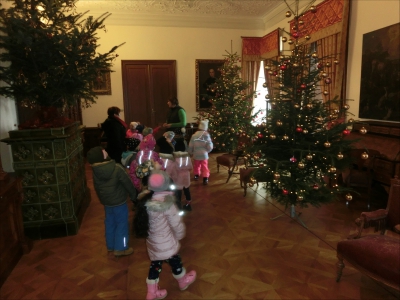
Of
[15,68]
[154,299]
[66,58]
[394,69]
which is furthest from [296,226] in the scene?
[15,68]

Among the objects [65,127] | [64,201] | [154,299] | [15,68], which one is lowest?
[154,299]

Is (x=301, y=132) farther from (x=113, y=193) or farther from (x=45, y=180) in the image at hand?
(x=45, y=180)

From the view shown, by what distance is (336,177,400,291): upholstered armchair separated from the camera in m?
2.25

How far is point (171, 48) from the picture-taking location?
29.2 feet

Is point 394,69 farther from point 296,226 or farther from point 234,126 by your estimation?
point 234,126

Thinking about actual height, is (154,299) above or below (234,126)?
below

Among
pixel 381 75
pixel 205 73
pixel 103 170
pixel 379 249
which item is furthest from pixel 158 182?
pixel 205 73

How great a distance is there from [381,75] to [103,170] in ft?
14.9

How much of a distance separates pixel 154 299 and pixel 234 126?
5310 millimetres

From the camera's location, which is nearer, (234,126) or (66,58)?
(66,58)

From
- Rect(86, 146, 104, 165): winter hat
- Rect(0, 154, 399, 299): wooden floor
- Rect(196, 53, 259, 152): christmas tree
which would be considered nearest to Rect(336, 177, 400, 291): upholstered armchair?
Rect(0, 154, 399, 299): wooden floor

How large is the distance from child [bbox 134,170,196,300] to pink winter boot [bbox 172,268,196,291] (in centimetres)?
19

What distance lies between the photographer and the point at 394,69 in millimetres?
4465

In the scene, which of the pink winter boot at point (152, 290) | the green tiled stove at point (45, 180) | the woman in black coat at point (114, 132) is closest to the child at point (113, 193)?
the green tiled stove at point (45, 180)
